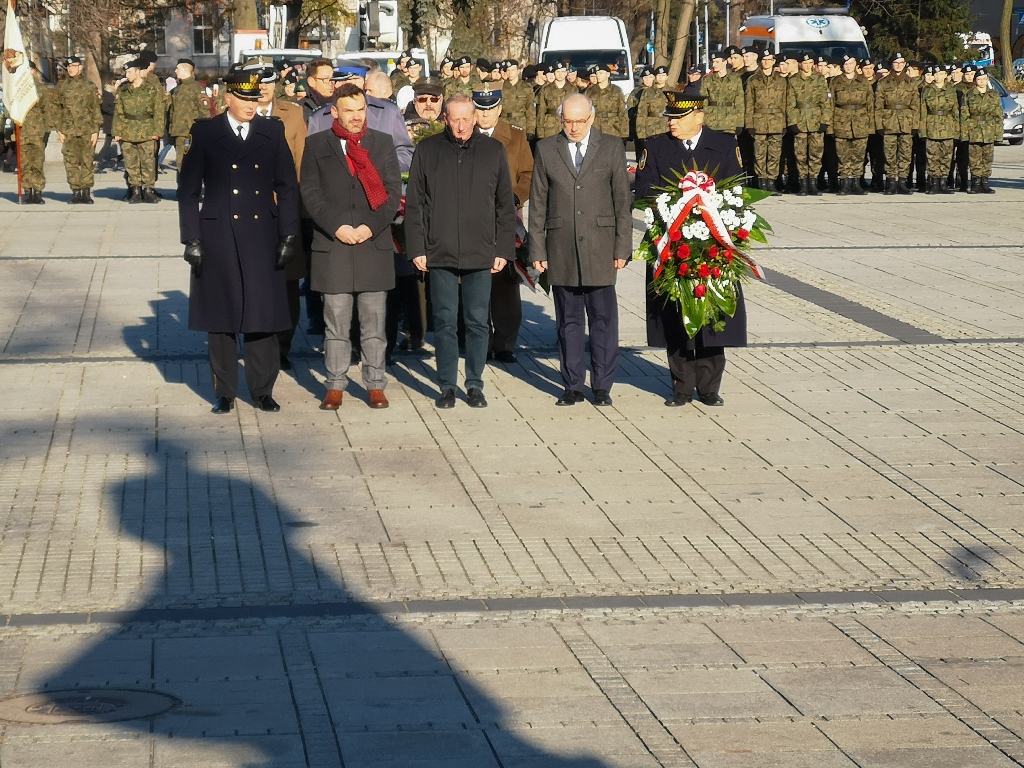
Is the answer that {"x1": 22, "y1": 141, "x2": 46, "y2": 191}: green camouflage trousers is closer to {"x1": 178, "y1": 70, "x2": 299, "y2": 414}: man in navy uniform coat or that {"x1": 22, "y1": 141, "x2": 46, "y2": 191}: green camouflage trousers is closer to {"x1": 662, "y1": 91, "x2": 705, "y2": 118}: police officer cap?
{"x1": 178, "y1": 70, "x2": 299, "y2": 414}: man in navy uniform coat

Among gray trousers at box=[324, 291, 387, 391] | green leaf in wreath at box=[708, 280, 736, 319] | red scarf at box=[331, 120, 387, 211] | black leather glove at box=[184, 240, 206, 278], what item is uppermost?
red scarf at box=[331, 120, 387, 211]

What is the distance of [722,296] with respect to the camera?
356 inches

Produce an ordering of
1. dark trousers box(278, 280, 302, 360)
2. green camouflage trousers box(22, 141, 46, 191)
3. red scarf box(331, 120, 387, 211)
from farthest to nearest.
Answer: green camouflage trousers box(22, 141, 46, 191)
dark trousers box(278, 280, 302, 360)
red scarf box(331, 120, 387, 211)

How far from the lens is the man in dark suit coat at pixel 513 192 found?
10125 millimetres

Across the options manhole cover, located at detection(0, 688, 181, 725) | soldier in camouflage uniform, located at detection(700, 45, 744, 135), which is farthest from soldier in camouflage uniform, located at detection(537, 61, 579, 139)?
manhole cover, located at detection(0, 688, 181, 725)

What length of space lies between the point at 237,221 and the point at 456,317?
1.32m

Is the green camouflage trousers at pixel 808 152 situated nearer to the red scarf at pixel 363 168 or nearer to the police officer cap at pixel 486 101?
the police officer cap at pixel 486 101

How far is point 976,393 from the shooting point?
31.6 ft

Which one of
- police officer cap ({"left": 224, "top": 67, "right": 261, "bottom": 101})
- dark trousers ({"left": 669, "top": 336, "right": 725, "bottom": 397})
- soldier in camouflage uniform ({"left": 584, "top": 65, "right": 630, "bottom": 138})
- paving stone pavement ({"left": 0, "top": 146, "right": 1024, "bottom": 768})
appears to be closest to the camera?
paving stone pavement ({"left": 0, "top": 146, "right": 1024, "bottom": 768})

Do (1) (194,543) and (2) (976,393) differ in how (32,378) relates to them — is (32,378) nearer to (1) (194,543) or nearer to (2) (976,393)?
(1) (194,543)

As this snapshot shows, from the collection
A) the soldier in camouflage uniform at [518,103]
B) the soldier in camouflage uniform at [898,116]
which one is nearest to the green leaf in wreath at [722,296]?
the soldier in camouflage uniform at [898,116]

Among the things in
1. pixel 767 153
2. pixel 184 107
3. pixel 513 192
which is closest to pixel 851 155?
pixel 767 153

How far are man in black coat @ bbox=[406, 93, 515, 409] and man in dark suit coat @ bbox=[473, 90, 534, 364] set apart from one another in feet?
1.46

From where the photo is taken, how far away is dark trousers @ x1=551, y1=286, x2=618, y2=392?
9375 millimetres
